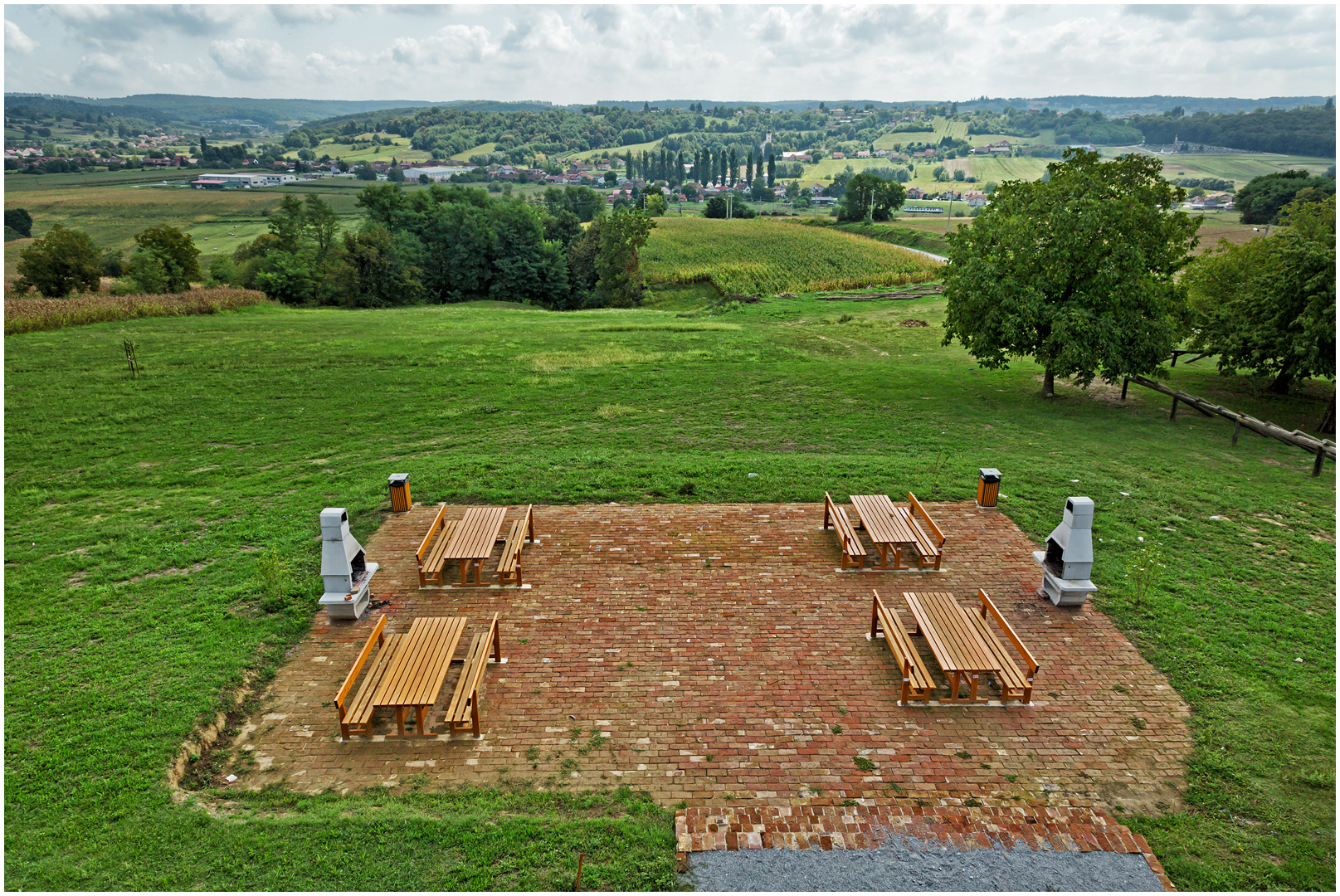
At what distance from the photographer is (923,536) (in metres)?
10.7

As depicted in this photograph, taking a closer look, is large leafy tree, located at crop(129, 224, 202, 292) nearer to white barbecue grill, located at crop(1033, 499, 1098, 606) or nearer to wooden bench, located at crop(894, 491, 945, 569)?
wooden bench, located at crop(894, 491, 945, 569)

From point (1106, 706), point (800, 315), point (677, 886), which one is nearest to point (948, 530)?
point (1106, 706)

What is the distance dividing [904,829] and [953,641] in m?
2.67

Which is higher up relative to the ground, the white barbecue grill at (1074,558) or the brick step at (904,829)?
the white barbecue grill at (1074,558)

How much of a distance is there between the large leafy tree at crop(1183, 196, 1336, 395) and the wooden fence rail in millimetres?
1723

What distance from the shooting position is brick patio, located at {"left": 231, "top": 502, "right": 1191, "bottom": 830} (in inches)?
263

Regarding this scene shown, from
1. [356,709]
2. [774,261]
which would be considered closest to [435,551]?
[356,709]

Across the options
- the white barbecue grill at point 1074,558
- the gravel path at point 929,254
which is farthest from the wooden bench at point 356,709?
the gravel path at point 929,254

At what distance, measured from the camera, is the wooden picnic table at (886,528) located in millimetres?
10359

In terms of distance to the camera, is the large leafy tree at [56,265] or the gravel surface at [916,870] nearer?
the gravel surface at [916,870]

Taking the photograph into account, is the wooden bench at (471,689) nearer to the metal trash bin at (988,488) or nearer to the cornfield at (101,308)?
the metal trash bin at (988,488)

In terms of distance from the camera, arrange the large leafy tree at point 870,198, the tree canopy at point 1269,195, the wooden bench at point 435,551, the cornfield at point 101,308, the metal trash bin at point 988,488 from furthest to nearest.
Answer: the large leafy tree at point 870,198
the tree canopy at point 1269,195
the cornfield at point 101,308
the metal trash bin at point 988,488
the wooden bench at point 435,551

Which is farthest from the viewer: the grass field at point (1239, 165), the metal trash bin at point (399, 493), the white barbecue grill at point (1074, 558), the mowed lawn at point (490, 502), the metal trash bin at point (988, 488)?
the grass field at point (1239, 165)

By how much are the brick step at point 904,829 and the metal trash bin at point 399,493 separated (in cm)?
797
